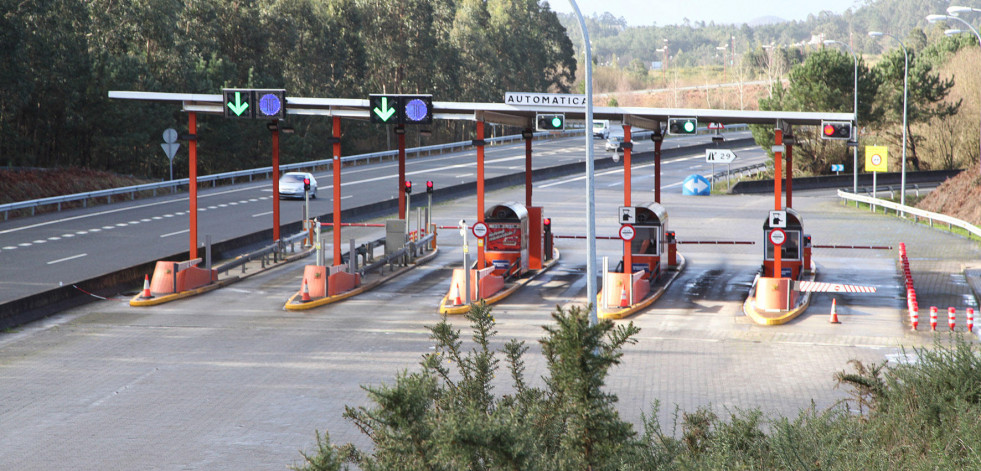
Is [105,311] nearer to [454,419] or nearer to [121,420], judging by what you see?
[121,420]

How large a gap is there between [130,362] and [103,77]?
35.5m

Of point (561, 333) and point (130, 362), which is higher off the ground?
point (561, 333)

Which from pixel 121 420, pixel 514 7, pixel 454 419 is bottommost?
pixel 121 420

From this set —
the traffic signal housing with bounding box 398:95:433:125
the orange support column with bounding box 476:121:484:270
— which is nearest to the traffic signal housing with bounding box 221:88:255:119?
the traffic signal housing with bounding box 398:95:433:125

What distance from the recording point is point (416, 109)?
20875mm

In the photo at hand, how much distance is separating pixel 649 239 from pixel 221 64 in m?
39.3

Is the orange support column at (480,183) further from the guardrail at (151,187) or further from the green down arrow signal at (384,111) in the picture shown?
the guardrail at (151,187)

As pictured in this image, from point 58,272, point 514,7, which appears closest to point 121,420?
point 58,272

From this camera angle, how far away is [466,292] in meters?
20.8

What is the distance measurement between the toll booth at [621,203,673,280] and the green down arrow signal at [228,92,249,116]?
975 cm

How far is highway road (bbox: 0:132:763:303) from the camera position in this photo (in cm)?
2461

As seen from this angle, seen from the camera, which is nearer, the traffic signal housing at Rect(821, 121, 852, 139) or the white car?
the traffic signal housing at Rect(821, 121, 852, 139)

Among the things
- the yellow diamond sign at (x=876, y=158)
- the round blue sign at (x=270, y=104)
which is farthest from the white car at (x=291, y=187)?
the yellow diamond sign at (x=876, y=158)

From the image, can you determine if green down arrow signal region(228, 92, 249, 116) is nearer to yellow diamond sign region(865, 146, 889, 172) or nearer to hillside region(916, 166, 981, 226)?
hillside region(916, 166, 981, 226)
